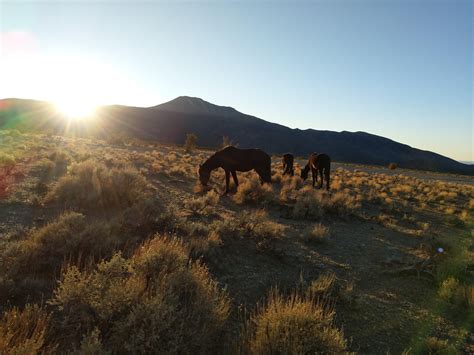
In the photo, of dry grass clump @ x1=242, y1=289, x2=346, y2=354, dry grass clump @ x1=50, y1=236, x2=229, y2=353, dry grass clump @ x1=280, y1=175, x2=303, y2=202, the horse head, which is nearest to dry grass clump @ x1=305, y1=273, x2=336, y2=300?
dry grass clump @ x1=242, y1=289, x2=346, y2=354

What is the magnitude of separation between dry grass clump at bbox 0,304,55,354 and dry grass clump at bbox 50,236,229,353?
0.24 meters

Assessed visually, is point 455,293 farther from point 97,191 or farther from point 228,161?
point 228,161

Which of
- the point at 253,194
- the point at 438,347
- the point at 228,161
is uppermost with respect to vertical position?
the point at 228,161

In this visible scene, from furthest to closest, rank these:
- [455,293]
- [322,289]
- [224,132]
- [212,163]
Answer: [224,132] < [212,163] < [455,293] < [322,289]

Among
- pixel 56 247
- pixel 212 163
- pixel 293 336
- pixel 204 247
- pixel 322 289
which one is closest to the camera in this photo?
pixel 293 336

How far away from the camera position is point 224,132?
5827 inches

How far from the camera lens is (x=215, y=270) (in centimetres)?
613

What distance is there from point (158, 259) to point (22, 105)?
15822 centimetres

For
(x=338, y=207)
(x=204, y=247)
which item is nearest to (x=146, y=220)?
Result: (x=204, y=247)

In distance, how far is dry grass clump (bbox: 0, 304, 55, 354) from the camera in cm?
295

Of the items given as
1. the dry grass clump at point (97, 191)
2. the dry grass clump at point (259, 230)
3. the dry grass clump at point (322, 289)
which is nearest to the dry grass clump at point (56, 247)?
the dry grass clump at point (97, 191)

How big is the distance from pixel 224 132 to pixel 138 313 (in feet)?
480

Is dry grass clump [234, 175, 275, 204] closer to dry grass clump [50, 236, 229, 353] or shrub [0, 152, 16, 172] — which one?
dry grass clump [50, 236, 229, 353]

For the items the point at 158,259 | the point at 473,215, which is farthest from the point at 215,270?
the point at 473,215
